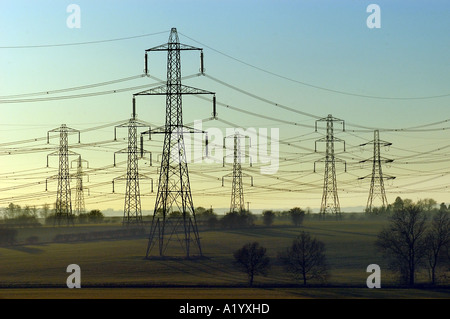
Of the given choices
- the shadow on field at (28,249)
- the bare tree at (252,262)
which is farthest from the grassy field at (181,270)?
the bare tree at (252,262)

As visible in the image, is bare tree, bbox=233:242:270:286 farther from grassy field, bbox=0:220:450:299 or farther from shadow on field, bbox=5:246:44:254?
shadow on field, bbox=5:246:44:254

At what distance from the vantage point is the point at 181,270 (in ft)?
331

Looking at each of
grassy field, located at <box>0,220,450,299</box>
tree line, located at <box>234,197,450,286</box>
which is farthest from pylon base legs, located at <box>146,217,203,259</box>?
tree line, located at <box>234,197,450,286</box>

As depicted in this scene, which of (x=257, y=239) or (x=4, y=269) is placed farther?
(x=257, y=239)

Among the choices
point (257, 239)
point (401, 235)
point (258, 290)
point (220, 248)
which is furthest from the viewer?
point (257, 239)

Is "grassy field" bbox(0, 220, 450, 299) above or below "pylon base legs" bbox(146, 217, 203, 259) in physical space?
below

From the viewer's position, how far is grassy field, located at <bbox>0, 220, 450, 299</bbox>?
82.8 metres

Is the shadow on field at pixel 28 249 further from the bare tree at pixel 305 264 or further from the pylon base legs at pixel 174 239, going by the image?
the bare tree at pixel 305 264

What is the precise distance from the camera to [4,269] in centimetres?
11138
